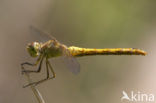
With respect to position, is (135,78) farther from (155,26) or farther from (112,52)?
(112,52)

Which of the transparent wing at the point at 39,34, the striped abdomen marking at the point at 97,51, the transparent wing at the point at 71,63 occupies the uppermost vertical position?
the transparent wing at the point at 39,34

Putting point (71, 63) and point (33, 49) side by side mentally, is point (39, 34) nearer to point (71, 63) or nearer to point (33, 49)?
point (33, 49)

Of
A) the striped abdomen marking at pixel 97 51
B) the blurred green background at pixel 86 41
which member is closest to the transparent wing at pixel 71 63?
the striped abdomen marking at pixel 97 51

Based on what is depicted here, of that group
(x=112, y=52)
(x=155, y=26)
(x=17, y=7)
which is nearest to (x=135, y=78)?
(x=155, y=26)

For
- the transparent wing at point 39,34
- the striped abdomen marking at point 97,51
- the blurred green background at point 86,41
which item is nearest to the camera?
the transparent wing at point 39,34

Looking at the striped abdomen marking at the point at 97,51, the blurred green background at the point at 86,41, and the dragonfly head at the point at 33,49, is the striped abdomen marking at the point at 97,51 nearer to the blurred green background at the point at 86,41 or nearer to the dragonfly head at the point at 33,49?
the dragonfly head at the point at 33,49

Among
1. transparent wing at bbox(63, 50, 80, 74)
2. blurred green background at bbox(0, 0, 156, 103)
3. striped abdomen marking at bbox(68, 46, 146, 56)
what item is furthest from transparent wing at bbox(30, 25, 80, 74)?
blurred green background at bbox(0, 0, 156, 103)

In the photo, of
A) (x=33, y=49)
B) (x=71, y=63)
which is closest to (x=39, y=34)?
(x=33, y=49)
